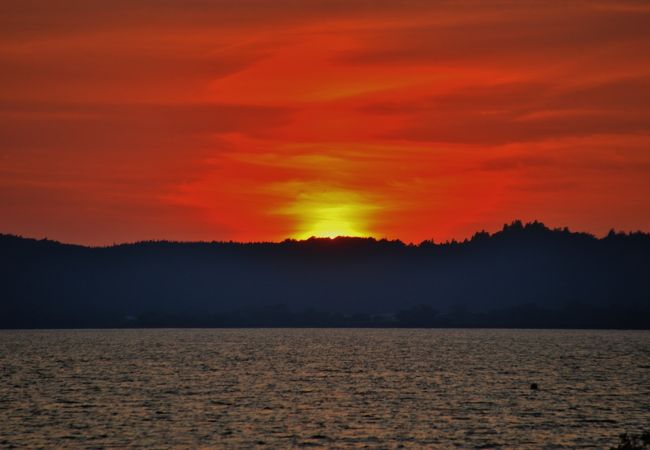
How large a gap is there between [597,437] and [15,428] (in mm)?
56121

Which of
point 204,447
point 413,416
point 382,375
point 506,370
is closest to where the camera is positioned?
point 204,447

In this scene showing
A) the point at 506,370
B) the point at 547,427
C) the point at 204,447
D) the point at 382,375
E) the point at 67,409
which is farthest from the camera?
the point at 506,370

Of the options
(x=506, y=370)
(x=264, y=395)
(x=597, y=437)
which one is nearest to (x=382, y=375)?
(x=506, y=370)

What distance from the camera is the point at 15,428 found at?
9294 cm

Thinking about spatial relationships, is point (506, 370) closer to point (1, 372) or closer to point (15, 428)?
point (1, 372)

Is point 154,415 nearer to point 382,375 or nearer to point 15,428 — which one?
point 15,428

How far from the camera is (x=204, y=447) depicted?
8188cm

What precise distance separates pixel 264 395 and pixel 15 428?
42580mm

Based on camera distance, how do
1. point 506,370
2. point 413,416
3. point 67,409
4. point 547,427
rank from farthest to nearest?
point 506,370
point 67,409
point 413,416
point 547,427

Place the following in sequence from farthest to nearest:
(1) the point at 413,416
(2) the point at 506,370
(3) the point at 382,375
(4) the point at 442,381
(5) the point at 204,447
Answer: (2) the point at 506,370 → (3) the point at 382,375 → (4) the point at 442,381 → (1) the point at 413,416 → (5) the point at 204,447

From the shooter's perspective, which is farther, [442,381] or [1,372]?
[1,372]

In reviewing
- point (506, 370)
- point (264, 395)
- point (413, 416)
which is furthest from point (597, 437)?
point (506, 370)

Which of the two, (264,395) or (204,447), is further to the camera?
(264,395)

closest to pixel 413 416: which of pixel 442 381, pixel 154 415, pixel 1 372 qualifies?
pixel 154 415
